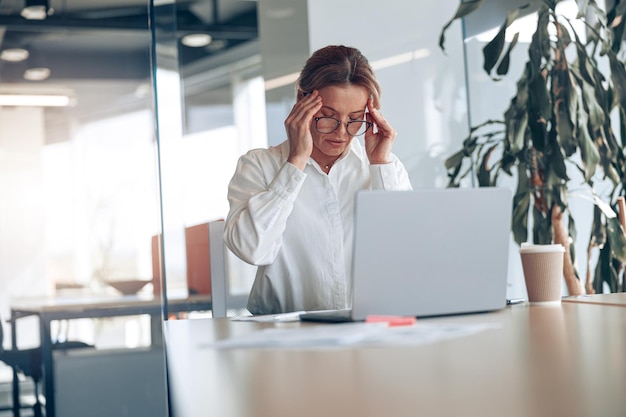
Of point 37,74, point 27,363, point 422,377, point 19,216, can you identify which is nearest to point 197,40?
point 37,74

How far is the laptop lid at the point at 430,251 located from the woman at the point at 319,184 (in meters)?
0.79

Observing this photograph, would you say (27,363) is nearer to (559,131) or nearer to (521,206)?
(521,206)

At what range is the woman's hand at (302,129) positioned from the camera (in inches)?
90.7

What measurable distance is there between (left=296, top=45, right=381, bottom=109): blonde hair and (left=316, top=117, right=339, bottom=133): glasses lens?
10 cm

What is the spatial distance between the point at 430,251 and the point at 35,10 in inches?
131

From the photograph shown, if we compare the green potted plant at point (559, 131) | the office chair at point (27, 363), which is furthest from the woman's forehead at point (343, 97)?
the office chair at point (27, 363)

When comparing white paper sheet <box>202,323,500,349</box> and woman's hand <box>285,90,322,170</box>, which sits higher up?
woman's hand <box>285,90,322,170</box>

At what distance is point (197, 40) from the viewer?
4289 millimetres

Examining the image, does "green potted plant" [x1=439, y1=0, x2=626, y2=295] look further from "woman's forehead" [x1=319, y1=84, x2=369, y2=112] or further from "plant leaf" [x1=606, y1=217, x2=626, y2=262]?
"woman's forehead" [x1=319, y1=84, x2=369, y2=112]

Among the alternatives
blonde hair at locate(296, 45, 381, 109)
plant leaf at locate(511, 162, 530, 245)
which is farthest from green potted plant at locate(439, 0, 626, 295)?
blonde hair at locate(296, 45, 381, 109)

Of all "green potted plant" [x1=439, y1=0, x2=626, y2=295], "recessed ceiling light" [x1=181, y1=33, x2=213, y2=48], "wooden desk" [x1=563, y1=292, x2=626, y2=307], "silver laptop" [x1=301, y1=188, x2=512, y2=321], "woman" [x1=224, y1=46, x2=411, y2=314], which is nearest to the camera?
"silver laptop" [x1=301, y1=188, x2=512, y2=321]

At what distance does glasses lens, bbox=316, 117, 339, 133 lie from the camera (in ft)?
7.98

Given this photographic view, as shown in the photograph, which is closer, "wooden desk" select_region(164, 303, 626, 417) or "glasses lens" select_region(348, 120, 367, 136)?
"wooden desk" select_region(164, 303, 626, 417)

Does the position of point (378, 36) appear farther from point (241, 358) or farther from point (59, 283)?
point (241, 358)
